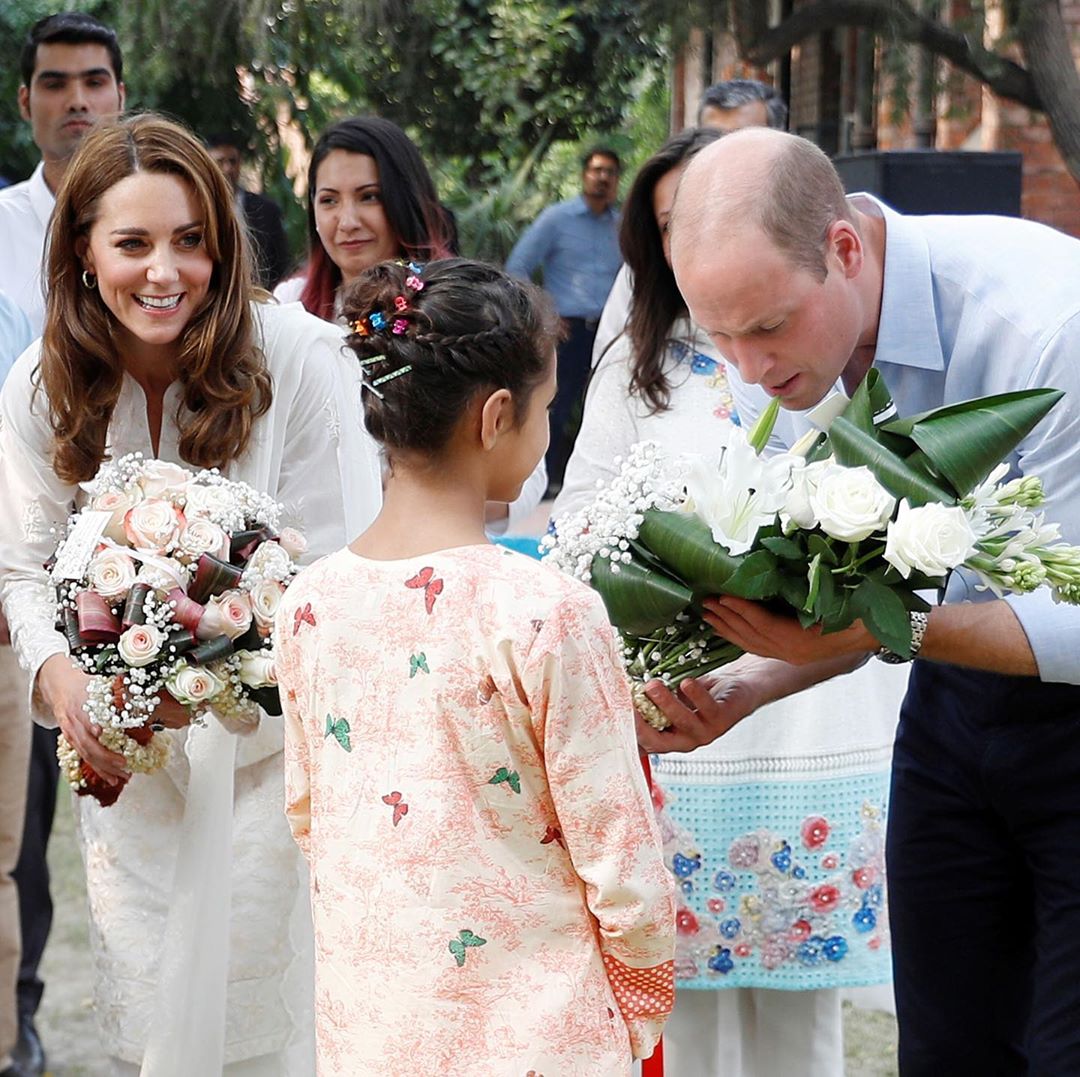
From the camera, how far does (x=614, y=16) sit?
1633cm

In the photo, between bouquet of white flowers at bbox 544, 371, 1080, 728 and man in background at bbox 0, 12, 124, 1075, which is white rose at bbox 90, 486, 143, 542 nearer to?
bouquet of white flowers at bbox 544, 371, 1080, 728

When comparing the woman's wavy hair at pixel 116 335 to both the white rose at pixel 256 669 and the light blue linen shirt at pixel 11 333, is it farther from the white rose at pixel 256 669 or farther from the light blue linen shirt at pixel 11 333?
the light blue linen shirt at pixel 11 333

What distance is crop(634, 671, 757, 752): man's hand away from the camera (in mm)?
2898

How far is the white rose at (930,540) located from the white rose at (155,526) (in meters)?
1.33

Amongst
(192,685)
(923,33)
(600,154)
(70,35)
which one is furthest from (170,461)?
(600,154)

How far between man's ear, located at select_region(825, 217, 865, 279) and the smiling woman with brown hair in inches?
47.5

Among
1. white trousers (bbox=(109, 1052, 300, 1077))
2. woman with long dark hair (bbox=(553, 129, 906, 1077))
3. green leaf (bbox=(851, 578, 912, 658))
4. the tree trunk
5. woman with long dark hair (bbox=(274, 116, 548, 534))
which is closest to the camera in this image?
green leaf (bbox=(851, 578, 912, 658))

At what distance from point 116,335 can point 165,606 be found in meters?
0.67

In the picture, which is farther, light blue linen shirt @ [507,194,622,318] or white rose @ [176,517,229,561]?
light blue linen shirt @ [507,194,622,318]

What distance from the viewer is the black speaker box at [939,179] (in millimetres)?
7461

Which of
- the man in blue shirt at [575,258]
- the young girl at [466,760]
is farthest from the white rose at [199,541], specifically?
the man in blue shirt at [575,258]

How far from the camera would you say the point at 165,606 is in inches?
120

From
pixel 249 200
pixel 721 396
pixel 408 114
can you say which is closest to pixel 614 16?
pixel 408 114

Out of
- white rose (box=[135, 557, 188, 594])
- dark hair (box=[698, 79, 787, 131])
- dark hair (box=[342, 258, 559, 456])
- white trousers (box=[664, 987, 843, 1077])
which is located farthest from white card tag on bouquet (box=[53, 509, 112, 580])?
dark hair (box=[698, 79, 787, 131])
